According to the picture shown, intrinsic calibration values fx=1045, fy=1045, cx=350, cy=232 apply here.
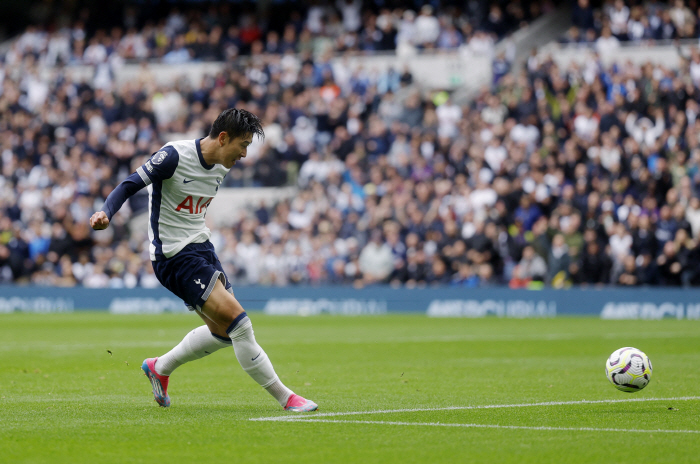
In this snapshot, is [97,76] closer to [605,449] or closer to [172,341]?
[172,341]

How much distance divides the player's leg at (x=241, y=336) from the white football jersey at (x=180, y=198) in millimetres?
489

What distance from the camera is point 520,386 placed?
31.3 feet

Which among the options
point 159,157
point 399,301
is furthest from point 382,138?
point 159,157

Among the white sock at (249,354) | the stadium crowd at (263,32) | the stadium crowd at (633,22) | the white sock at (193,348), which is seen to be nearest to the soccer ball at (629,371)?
the white sock at (249,354)

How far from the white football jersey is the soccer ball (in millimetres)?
3412

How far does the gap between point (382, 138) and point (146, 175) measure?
19.0 meters

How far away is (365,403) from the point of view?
26.8ft

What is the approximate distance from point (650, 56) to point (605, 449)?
2162 cm

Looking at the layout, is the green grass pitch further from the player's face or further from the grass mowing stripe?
the player's face

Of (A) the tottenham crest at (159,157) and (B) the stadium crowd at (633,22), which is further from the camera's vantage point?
(B) the stadium crowd at (633,22)

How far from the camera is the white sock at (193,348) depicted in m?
7.81

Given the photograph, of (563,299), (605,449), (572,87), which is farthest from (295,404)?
(572,87)

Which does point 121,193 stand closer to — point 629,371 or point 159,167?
point 159,167

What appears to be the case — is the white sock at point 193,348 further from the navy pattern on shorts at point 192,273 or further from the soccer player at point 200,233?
the navy pattern on shorts at point 192,273
